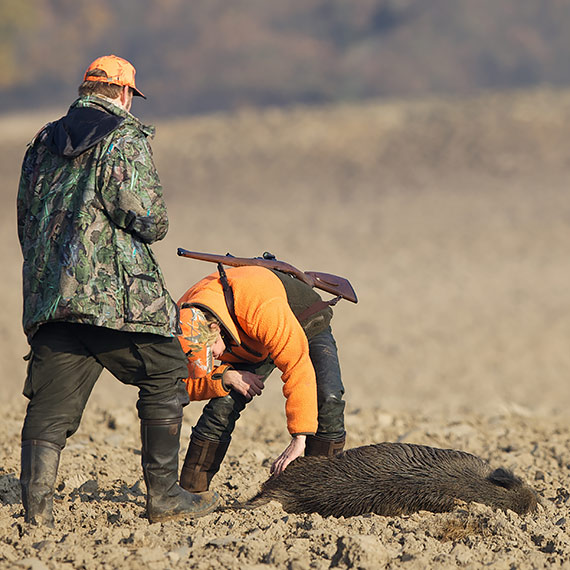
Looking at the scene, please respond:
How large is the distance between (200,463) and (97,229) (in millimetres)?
1376

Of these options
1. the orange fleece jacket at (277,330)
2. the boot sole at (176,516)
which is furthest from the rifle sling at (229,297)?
the boot sole at (176,516)

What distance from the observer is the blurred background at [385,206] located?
10.9 metres

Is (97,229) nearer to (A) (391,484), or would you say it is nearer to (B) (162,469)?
(B) (162,469)

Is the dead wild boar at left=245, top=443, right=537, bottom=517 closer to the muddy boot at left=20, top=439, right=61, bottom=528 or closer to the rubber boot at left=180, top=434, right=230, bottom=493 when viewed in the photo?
the rubber boot at left=180, top=434, right=230, bottom=493

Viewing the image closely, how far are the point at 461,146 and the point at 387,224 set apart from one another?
18.0 ft

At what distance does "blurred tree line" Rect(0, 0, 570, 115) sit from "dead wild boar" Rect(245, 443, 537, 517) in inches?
1534

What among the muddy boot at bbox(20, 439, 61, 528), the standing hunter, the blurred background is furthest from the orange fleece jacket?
the blurred background

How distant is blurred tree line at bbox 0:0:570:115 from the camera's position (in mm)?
45750

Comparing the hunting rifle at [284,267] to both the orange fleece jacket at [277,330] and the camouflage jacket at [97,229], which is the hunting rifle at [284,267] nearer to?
the orange fleece jacket at [277,330]

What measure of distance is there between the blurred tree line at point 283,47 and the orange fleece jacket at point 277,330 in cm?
3890

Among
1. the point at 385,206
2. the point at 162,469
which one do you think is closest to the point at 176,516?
the point at 162,469

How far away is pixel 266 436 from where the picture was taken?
21.6ft

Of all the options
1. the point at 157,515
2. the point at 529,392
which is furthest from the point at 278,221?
the point at 157,515

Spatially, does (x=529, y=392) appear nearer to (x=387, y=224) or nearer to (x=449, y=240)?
(x=449, y=240)
